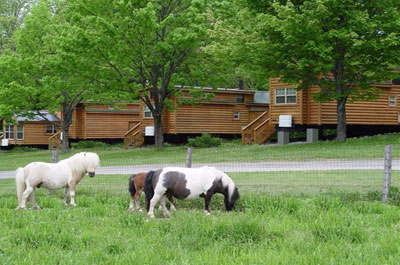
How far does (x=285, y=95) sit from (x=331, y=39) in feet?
31.4

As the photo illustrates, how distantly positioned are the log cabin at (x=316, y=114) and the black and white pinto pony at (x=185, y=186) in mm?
24727

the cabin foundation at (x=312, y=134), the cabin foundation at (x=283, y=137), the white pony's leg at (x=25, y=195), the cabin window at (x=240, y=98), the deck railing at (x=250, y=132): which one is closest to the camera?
the white pony's leg at (x=25, y=195)

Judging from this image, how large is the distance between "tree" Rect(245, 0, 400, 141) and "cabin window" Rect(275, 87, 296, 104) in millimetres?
5645

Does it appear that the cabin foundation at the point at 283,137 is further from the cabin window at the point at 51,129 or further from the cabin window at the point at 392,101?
the cabin window at the point at 51,129

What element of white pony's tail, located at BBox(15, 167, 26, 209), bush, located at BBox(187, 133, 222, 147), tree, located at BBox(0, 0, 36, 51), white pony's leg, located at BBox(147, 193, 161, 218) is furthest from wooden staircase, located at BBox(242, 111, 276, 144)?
tree, located at BBox(0, 0, 36, 51)

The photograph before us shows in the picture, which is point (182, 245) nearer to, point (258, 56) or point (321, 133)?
point (258, 56)

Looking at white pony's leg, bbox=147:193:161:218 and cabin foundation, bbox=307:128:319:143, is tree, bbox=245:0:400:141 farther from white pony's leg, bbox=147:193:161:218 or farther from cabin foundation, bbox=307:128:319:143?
white pony's leg, bbox=147:193:161:218

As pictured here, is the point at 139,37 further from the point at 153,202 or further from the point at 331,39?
the point at 153,202

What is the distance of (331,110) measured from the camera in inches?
1406

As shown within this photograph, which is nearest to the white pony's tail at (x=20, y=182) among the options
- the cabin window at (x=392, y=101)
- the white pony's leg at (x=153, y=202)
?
the white pony's leg at (x=153, y=202)

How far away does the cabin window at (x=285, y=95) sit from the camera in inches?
1416

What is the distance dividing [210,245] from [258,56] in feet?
75.6

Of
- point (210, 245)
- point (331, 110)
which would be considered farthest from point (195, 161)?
point (210, 245)

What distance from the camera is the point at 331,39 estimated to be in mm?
27156
